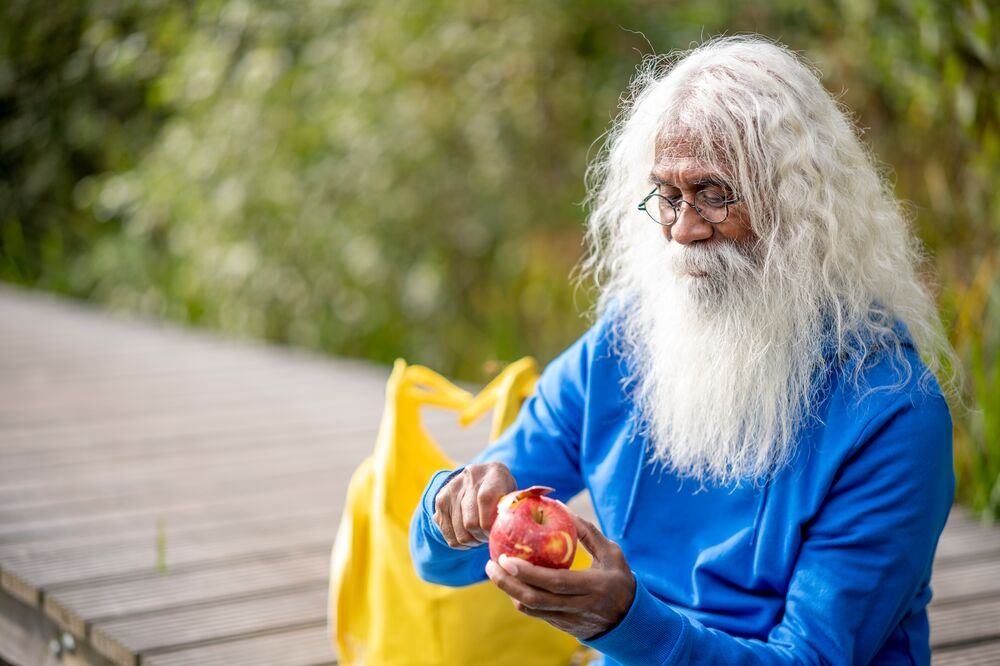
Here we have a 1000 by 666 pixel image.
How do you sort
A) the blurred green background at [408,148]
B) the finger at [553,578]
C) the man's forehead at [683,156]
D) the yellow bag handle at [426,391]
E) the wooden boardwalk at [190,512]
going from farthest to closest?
the blurred green background at [408,148], the wooden boardwalk at [190,512], the yellow bag handle at [426,391], the man's forehead at [683,156], the finger at [553,578]

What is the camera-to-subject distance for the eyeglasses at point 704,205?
63.1 inches

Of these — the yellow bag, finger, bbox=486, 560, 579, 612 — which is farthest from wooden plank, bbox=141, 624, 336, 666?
finger, bbox=486, 560, 579, 612

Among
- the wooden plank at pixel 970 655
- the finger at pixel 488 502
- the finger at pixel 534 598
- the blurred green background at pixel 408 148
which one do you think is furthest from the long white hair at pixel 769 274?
the blurred green background at pixel 408 148

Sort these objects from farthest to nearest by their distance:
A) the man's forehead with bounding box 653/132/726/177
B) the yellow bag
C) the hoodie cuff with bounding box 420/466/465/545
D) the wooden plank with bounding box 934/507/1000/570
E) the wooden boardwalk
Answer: the wooden plank with bounding box 934/507/1000/570 → the wooden boardwalk → the yellow bag → the hoodie cuff with bounding box 420/466/465/545 → the man's forehead with bounding box 653/132/726/177

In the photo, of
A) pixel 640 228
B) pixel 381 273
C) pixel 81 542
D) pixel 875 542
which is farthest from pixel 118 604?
pixel 381 273

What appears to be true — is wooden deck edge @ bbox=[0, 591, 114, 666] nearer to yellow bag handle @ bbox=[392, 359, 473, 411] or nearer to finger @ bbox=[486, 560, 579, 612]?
yellow bag handle @ bbox=[392, 359, 473, 411]

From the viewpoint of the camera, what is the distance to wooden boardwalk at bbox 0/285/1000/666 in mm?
2477

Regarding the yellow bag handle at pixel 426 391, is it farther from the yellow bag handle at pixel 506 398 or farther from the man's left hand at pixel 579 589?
the man's left hand at pixel 579 589

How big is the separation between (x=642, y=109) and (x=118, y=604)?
5.18ft

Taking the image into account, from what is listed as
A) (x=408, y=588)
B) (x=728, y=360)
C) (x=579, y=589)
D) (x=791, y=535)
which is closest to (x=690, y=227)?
(x=728, y=360)

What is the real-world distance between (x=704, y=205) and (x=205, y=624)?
145cm

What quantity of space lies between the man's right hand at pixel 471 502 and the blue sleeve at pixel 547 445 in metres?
0.18

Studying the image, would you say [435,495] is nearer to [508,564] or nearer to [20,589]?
[508,564]

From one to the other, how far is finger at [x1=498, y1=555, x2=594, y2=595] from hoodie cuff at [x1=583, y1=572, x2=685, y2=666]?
7 centimetres
